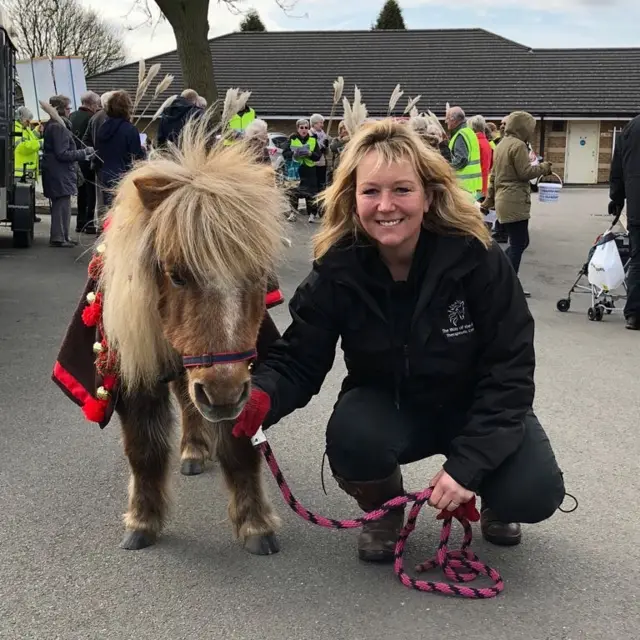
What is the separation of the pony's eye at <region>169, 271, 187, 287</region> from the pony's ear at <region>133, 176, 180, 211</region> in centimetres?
27

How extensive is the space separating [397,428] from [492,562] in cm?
67

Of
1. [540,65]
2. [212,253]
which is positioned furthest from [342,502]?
[540,65]

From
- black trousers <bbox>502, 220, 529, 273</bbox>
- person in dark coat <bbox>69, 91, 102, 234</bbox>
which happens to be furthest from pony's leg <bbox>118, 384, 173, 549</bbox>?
person in dark coat <bbox>69, 91, 102, 234</bbox>

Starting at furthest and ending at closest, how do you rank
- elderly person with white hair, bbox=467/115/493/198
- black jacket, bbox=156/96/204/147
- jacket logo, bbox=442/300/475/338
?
1. elderly person with white hair, bbox=467/115/493/198
2. black jacket, bbox=156/96/204/147
3. jacket logo, bbox=442/300/475/338

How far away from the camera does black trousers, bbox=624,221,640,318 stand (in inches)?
287

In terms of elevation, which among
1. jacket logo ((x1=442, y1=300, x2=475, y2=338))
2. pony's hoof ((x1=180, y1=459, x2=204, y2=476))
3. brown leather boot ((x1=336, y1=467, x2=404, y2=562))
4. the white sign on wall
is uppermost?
the white sign on wall

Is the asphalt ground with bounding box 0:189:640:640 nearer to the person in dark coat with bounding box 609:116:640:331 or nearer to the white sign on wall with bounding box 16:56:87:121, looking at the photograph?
the person in dark coat with bounding box 609:116:640:331

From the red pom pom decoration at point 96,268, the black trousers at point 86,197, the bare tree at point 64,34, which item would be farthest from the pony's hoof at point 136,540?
the bare tree at point 64,34

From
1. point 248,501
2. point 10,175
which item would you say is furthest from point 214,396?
point 10,175

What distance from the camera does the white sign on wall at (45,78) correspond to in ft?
51.2

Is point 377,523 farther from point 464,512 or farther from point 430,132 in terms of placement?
point 430,132

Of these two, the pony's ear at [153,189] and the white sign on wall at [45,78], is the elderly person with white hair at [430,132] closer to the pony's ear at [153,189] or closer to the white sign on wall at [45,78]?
the pony's ear at [153,189]

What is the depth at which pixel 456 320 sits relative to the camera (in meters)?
2.90

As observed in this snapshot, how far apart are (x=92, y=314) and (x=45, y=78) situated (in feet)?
47.8
